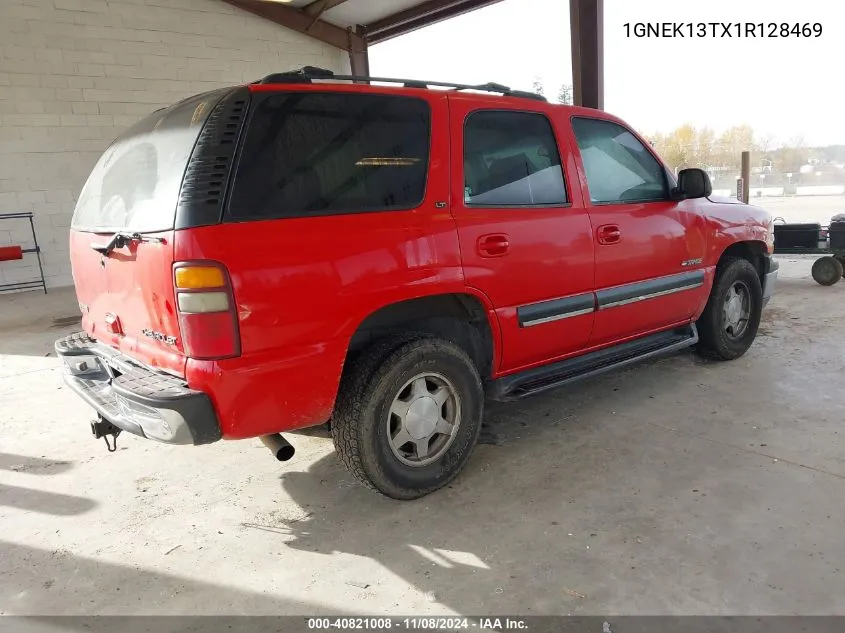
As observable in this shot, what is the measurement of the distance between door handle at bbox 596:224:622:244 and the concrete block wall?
1051cm

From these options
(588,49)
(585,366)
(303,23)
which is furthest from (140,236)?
(303,23)

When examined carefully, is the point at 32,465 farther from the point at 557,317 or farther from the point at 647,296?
the point at 647,296

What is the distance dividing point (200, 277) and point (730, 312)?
13.8ft

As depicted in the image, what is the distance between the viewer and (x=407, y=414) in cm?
294

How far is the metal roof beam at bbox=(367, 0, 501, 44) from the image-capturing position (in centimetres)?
1151

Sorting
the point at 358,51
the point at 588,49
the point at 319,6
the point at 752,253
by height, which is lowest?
the point at 752,253

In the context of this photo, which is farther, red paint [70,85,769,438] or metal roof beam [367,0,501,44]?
metal roof beam [367,0,501,44]

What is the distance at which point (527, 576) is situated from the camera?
Result: 239 cm

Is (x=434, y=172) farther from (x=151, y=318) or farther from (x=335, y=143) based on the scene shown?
(x=151, y=318)

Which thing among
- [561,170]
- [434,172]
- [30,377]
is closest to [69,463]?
[30,377]

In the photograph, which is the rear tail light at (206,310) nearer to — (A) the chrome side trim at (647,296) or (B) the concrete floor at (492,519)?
(B) the concrete floor at (492,519)

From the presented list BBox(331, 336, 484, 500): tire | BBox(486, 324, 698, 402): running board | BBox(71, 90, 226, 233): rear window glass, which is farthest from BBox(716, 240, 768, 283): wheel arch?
BBox(71, 90, 226, 233): rear window glass

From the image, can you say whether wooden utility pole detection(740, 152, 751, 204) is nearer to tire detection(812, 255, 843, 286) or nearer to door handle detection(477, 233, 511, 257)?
tire detection(812, 255, 843, 286)

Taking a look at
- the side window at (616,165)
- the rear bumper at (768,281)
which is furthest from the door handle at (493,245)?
the rear bumper at (768,281)
